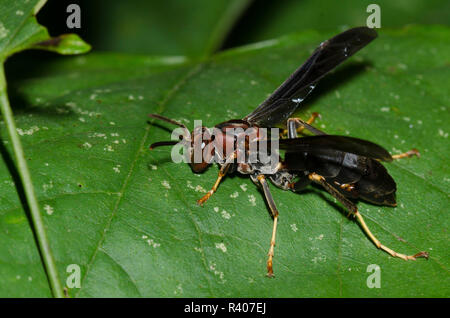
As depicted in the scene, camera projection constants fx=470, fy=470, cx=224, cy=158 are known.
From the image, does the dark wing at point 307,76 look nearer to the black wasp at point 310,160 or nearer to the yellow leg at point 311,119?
the black wasp at point 310,160

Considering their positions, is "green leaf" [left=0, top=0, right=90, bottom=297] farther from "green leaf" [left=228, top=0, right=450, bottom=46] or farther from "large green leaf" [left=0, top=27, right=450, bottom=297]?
"green leaf" [left=228, top=0, right=450, bottom=46]

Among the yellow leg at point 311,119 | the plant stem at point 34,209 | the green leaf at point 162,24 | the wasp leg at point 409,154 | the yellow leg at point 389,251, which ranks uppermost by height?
the green leaf at point 162,24

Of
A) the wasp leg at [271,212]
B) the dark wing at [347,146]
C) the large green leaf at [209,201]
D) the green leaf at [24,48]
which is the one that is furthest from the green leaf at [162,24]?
the dark wing at [347,146]

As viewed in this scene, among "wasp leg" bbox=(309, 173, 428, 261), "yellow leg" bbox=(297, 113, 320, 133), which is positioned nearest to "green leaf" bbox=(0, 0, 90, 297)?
"wasp leg" bbox=(309, 173, 428, 261)

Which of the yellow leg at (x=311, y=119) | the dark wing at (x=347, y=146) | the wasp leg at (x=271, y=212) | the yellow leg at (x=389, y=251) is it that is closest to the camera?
the dark wing at (x=347, y=146)

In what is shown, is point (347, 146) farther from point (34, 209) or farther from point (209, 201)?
point (34, 209)
